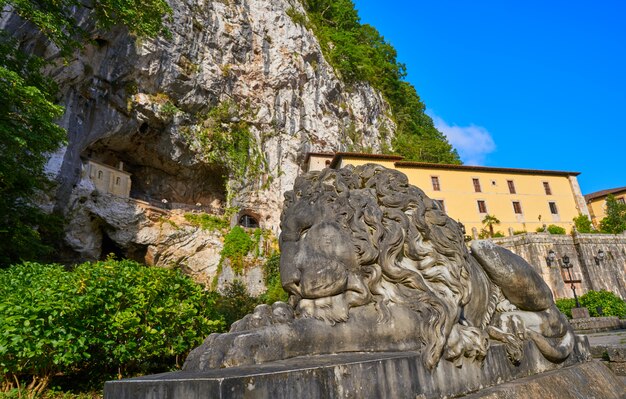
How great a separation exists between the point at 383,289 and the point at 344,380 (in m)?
1.05

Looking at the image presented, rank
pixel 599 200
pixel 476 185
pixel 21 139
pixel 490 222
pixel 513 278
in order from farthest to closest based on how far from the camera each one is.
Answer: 1. pixel 599 200
2. pixel 476 185
3. pixel 490 222
4. pixel 21 139
5. pixel 513 278

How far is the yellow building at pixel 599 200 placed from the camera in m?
43.1

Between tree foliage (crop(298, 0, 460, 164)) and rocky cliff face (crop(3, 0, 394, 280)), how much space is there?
4110mm

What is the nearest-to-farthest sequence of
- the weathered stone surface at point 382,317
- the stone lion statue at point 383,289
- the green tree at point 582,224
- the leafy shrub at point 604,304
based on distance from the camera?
the weathered stone surface at point 382,317, the stone lion statue at point 383,289, the leafy shrub at point 604,304, the green tree at point 582,224

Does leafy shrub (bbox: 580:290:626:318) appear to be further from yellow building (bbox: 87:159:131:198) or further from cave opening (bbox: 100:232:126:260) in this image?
yellow building (bbox: 87:159:131:198)

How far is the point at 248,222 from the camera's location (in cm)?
3331

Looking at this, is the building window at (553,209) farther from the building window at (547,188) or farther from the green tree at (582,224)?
the green tree at (582,224)

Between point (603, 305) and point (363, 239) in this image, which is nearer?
point (363, 239)

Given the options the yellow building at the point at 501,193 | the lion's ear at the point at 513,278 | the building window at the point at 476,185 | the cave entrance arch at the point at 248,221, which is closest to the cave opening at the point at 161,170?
the cave entrance arch at the point at 248,221

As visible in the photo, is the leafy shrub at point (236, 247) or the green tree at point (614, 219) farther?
the green tree at point (614, 219)

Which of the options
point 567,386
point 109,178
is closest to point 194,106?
point 109,178

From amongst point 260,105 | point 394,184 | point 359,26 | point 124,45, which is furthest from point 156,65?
point 359,26

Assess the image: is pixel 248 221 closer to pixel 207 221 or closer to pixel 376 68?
pixel 207 221

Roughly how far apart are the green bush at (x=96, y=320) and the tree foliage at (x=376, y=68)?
121 ft
